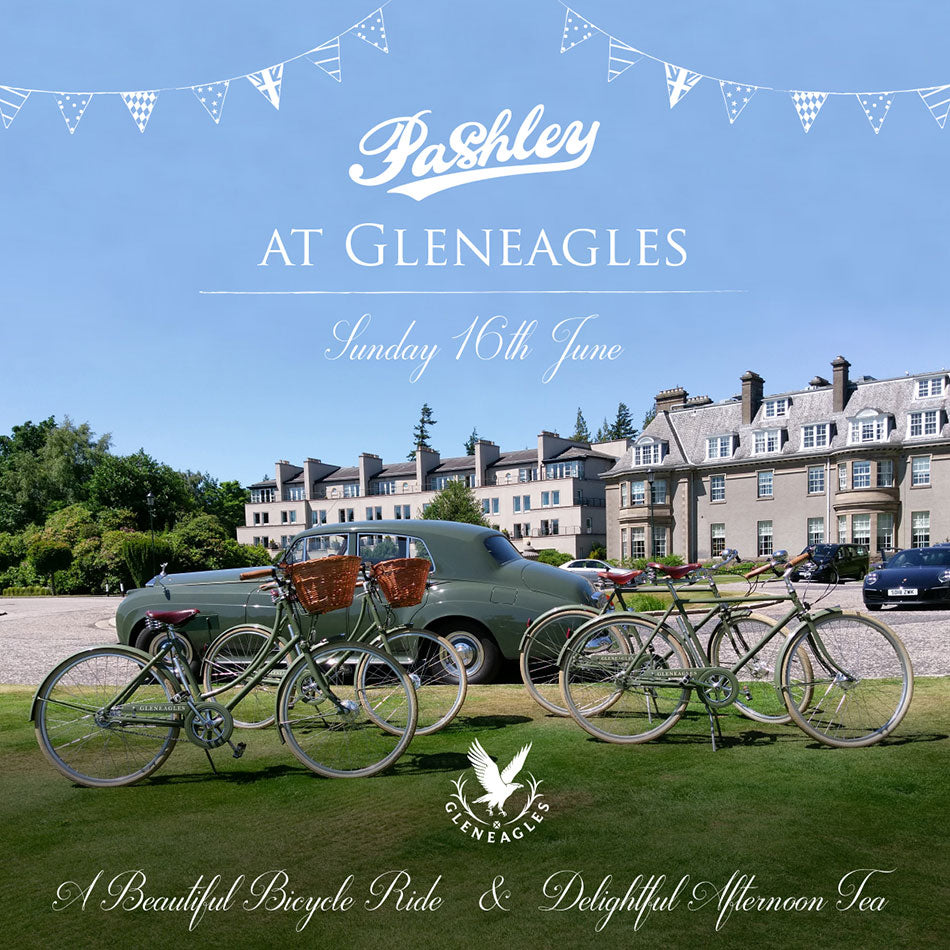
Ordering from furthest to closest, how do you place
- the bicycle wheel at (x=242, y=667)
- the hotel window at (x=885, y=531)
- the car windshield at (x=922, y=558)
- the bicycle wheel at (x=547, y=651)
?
the hotel window at (x=885, y=531), the car windshield at (x=922, y=558), the bicycle wheel at (x=547, y=651), the bicycle wheel at (x=242, y=667)

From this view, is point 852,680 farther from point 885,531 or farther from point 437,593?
point 885,531

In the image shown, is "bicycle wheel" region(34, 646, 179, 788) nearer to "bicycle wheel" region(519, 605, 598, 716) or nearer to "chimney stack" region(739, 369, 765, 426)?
"bicycle wheel" region(519, 605, 598, 716)

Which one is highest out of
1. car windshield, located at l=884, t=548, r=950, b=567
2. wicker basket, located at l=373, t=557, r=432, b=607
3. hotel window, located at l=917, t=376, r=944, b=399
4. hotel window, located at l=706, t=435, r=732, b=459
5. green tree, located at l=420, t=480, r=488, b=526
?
hotel window, located at l=917, t=376, r=944, b=399

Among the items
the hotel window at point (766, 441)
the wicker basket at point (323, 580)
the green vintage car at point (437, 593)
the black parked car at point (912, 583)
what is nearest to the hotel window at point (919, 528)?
the hotel window at point (766, 441)

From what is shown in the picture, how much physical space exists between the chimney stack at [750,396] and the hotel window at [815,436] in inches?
161

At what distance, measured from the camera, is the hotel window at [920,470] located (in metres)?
47.3

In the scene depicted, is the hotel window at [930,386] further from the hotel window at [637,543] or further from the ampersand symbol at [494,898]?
the ampersand symbol at [494,898]

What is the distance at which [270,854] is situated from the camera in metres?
3.72

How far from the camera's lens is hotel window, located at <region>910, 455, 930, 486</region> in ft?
155

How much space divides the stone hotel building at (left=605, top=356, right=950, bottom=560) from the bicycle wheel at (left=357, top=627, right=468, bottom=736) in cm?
4727

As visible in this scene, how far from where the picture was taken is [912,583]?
691 inches

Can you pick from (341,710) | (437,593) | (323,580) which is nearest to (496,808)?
(341,710)

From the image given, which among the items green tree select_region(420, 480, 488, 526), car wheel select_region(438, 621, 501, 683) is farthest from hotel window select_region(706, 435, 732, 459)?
car wheel select_region(438, 621, 501, 683)

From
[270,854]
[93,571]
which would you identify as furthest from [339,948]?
[93,571]
